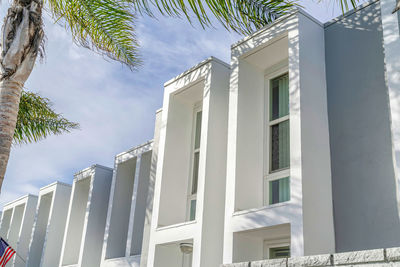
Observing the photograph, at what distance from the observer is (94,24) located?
10641 mm

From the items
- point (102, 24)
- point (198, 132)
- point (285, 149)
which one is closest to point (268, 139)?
point (285, 149)

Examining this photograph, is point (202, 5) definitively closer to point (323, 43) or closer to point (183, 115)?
point (323, 43)

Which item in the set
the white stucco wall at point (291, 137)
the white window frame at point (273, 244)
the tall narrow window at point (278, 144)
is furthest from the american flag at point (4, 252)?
the tall narrow window at point (278, 144)

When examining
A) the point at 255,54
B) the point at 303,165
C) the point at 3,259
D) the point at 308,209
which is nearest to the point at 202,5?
the point at 255,54

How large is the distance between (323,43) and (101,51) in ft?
16.2

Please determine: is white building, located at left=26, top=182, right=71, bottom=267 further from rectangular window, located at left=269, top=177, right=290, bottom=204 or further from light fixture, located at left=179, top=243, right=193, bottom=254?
rectangular window, located at left=269, top=177, right=290, bottom=204

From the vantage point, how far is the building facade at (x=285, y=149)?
8.02 metres

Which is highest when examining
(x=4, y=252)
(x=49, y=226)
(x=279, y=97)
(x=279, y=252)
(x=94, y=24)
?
Result: (x=94, y=24)

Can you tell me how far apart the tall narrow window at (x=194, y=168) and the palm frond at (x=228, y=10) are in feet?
10.4

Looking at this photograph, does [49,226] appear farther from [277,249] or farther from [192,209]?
[277,249]

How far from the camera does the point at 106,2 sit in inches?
397

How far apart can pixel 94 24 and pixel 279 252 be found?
247 inches

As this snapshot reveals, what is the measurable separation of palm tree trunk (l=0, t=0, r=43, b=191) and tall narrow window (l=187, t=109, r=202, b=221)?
16.2 feet

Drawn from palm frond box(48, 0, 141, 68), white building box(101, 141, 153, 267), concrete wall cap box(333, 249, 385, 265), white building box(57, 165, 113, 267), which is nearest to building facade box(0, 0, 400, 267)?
white building box(101, 141, 153, 267)
